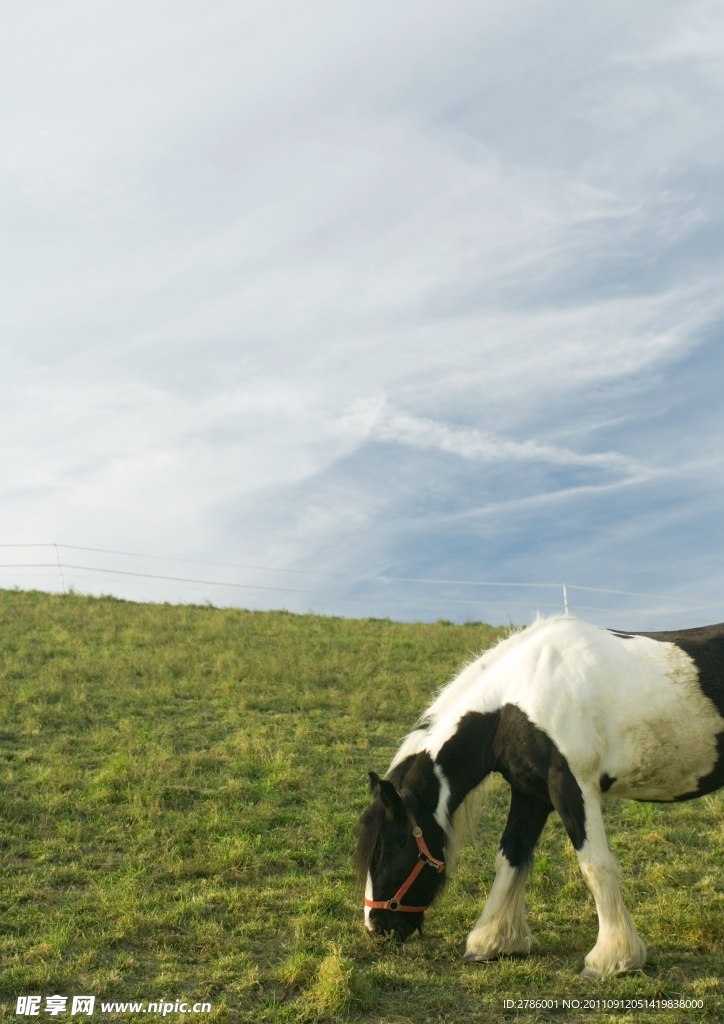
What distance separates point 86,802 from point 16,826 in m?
0.87

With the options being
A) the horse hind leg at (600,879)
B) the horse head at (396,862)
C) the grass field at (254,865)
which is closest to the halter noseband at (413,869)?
the horse head at (396,862)

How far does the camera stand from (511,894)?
682 centimetres

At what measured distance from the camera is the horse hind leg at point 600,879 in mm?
6250

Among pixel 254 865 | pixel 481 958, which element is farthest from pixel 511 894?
pixel 254 865

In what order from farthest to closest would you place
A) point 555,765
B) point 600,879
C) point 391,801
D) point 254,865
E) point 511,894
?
point 254,865 → point 511,894 → point 391,801 → point 555,765 → point 600,879

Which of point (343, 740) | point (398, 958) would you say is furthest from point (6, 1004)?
point (343, 740)

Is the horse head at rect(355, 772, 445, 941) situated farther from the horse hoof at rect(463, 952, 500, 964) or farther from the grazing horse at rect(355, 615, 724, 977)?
the horse hoof at rect(463, 952, 500, 964)

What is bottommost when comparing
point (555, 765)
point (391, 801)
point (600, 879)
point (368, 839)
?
point (600, 879)

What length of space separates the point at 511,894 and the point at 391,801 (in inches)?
49.5

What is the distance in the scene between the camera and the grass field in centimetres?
614

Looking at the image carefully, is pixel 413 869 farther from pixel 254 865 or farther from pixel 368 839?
pixel 254 865

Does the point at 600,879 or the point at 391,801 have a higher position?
the point at 391,801

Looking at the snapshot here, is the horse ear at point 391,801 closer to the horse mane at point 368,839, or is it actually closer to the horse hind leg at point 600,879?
the horse mane at point 368,839

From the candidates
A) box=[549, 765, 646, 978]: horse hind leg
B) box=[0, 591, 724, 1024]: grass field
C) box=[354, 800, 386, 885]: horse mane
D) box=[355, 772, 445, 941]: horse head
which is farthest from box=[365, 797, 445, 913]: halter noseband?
box=[549, 765, 646, 978]: horse hind leg
